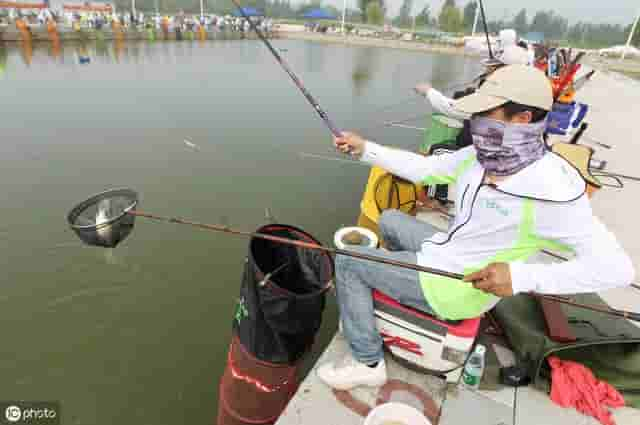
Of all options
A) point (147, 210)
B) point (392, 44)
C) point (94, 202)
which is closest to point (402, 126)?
point (147, 210)

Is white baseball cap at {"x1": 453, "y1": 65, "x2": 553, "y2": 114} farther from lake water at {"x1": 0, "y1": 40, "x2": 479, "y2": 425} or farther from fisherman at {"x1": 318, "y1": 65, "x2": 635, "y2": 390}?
lake water at {"x1": 0, "y1": 40, "x2": 479, "y2": 425}

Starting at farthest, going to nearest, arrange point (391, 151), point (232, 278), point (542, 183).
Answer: point (232, 278) → point (391, 151) → point (542, 183)

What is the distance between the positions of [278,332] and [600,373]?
1.98 metres

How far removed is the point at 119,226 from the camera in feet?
7.28

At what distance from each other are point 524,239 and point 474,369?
3.08ft

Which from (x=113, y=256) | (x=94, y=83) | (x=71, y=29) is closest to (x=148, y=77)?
(x=94, y=83)

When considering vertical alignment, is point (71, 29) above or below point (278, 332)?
above

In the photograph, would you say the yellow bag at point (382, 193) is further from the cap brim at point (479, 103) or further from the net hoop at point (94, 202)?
the net hoop at point (94, 202)

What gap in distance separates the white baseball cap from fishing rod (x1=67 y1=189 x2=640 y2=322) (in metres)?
0.82

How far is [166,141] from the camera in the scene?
23.9 feet

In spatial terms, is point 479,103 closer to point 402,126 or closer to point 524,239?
point 524,239

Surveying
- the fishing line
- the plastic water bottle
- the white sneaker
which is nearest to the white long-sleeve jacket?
the plastic water bottle

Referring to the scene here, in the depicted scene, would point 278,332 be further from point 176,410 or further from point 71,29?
point 71,29

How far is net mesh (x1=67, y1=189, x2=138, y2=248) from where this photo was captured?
210 cm
